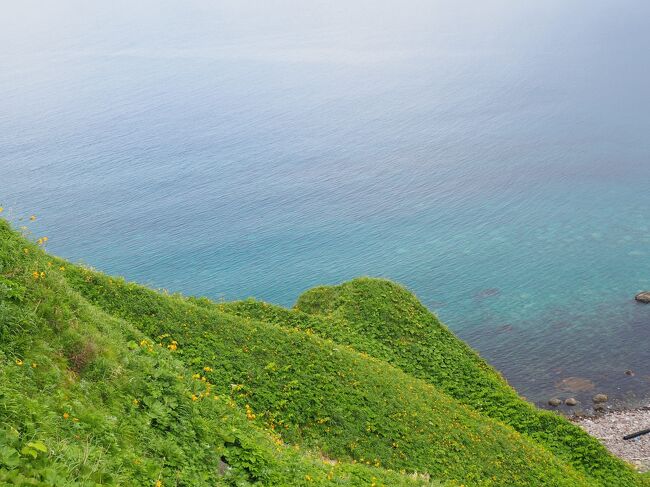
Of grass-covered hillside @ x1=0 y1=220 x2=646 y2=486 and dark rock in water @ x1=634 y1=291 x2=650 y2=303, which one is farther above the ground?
grass-covered hillside @ x1=0 y1=220 x2=646 y2=486

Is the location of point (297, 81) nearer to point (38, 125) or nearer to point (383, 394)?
point (38, 125)

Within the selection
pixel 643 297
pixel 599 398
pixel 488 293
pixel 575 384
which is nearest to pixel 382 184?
pixel 488 293

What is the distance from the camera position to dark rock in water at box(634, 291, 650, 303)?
75.5 metres

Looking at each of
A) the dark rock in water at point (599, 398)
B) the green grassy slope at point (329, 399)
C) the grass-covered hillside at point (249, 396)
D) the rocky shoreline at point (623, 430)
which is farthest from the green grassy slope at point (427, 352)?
the dark rock in water at point (599, 398)

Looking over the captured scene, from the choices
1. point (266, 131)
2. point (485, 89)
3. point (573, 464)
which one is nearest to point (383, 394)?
point (573, 464)

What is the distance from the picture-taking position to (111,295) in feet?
105

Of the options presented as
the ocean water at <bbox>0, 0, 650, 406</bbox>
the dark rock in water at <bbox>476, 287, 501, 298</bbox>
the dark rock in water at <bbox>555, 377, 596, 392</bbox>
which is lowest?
the dark rock in water at <bbox>555, 377, 596, 392</bbox>

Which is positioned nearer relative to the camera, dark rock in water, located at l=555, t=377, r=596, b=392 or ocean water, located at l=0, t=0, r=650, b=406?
dark rock in water, located at l=555, t=377, r=596, b=392

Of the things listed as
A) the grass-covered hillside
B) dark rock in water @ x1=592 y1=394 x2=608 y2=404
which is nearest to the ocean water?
dark rock in water @ x1=592 y1=394 x2=608 y2=404

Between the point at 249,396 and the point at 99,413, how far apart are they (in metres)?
13.0

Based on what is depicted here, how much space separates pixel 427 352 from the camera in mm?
42812

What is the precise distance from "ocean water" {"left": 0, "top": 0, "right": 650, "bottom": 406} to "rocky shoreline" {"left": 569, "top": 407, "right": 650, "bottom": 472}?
10.8 ft

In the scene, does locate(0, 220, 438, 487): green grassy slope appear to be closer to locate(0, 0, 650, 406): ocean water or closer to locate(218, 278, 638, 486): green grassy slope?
locate(218, 278, 638, 486): green grassy slope

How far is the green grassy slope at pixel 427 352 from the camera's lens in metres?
38.8
